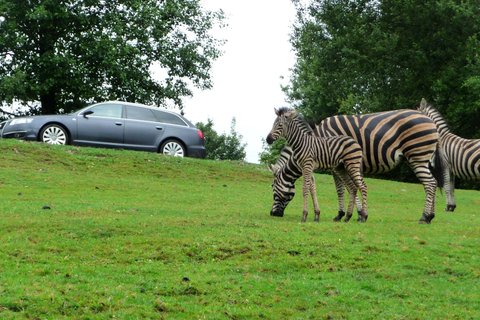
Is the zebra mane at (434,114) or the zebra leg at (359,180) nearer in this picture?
the zebra leg at (359,180)

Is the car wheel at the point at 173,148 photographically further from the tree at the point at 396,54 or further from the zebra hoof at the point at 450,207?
the tree at the point at 396,54

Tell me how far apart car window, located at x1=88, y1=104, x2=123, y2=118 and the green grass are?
957cm

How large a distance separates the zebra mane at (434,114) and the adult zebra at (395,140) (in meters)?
2.37

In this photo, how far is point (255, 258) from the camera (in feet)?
47.6

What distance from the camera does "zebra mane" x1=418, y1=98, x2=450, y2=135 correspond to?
23.0 m

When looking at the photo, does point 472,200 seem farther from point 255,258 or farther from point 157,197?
point 255,258

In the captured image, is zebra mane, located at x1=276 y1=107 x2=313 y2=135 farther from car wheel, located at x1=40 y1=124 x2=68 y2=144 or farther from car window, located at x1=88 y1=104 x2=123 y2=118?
car wheel, located at x1=40 y1=124 x2=68 y2=144

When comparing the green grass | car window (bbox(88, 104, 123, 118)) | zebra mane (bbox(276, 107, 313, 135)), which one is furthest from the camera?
car window (bbox(88, 104, 123, 118))

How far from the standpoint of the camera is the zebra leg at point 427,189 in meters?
19.2

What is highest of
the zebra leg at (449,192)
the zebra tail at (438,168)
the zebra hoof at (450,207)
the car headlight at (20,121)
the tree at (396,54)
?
the tree at (396,54)

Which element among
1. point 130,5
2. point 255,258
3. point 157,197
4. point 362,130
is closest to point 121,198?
point 157,197

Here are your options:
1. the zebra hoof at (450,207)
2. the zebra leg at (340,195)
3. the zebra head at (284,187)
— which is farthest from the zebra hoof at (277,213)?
the zebra hoof at (450,207)

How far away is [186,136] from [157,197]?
9.86m

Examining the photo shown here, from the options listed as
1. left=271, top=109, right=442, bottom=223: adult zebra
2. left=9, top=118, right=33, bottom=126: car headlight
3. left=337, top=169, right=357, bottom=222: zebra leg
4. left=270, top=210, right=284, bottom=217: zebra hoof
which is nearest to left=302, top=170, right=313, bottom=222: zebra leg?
left=337, top=169, right=357, bottom=222: zebra leg
